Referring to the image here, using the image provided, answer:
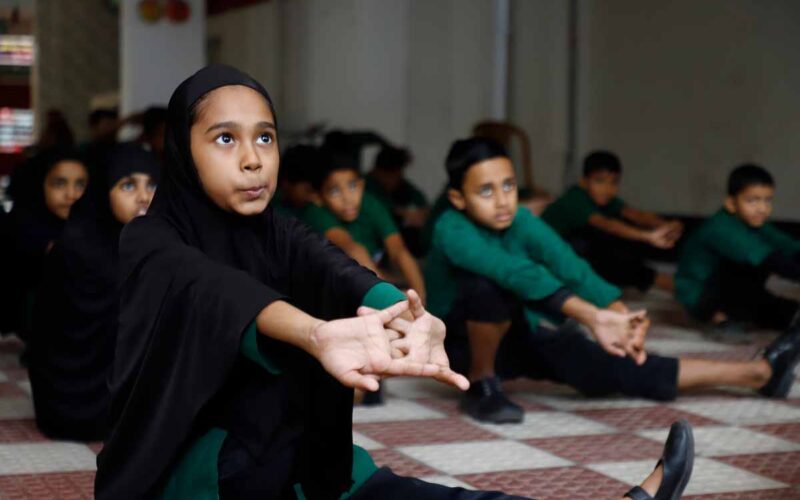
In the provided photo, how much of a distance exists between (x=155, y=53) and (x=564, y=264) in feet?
24.4

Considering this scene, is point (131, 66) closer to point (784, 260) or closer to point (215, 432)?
point (784, 260)

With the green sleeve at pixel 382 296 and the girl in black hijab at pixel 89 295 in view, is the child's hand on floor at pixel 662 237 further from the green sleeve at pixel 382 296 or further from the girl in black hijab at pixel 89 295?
the green sleeve at pixel 382 296

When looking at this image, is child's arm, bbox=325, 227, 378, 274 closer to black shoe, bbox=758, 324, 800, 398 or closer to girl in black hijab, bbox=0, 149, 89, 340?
girl in black hijab, bbox=0, 149, 89, 340

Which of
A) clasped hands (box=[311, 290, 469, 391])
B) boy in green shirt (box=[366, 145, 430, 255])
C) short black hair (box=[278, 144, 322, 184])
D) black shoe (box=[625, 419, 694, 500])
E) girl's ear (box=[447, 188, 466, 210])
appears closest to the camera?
clasped hands (box=[311, 290, 469, 391])

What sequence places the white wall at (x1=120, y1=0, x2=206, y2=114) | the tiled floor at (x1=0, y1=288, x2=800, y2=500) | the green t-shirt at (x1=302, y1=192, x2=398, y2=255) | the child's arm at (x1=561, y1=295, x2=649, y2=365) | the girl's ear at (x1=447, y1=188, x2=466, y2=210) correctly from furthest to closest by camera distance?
the white wall at (x1=120, y1=0, x2=206, y2=114) < the green t-shirt at (x1=302, y1=192, x2=398, y2=255) < the girl's ear at (x1=447, y1=188, x2=466, y2=210) < the child's arm at (x1=561, y1=295, x2=649, y2=365) < the tiled floor at (x1=0, y1=288, x2=800, y2=500)

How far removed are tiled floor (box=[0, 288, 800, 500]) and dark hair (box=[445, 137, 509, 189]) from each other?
2.06ft

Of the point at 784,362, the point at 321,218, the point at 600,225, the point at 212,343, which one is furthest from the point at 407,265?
the point at 212,343

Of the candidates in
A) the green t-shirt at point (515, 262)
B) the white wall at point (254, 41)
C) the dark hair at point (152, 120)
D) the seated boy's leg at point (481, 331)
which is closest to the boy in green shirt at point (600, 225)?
the dark hair at point (152, 120)

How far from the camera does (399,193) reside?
23.0 feet

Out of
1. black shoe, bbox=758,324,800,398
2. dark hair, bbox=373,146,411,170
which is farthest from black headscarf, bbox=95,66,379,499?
dark hair, bbox=373,146,411,170

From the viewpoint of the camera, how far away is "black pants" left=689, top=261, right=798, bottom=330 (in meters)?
4.66

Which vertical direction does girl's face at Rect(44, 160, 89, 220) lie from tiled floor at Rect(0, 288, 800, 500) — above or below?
above

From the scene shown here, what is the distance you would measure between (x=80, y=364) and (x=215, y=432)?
144cm

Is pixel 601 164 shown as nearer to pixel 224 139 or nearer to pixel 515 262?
pixel 515 262
